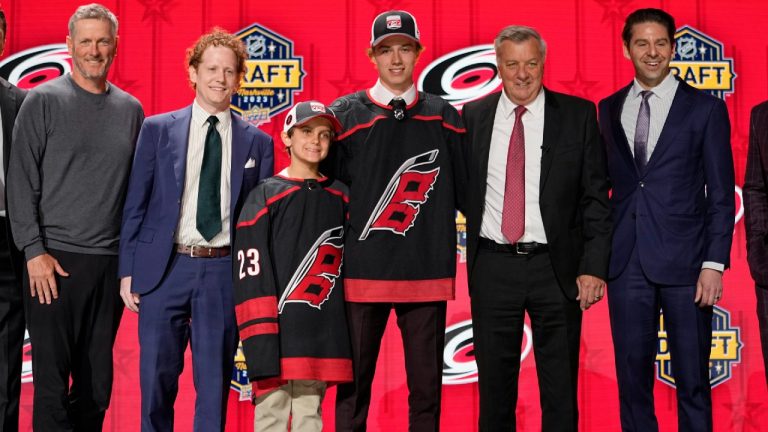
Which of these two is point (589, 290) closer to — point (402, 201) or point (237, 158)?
point (402, 201)

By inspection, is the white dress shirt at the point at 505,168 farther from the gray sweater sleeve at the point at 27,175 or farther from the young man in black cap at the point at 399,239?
the gray sweater sleeve at the point at 27,175

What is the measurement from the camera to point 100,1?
12.6 ft

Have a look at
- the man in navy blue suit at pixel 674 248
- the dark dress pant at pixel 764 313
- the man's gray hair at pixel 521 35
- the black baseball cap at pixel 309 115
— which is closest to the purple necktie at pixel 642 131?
the man in navy blue suit at pixel 674 248

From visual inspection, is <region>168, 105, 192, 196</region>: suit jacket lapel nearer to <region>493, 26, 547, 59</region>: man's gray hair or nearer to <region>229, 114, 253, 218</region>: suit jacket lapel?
<region>229, 114, 253, 218</region>: suit jacket lapel

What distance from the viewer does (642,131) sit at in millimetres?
2752

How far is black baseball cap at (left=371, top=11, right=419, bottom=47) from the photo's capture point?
8.70 ft

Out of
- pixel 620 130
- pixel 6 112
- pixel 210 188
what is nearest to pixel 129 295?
pixel 210 188

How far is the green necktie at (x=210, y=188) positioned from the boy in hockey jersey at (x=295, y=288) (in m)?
0.12

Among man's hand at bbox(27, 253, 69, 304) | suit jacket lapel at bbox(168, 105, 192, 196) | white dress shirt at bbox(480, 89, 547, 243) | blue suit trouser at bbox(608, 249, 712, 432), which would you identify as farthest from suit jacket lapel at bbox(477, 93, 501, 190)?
man's hand at bbox(27, 253, 69, 304)

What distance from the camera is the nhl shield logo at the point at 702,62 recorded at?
390cm

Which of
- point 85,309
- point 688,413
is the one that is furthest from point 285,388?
point 688,413

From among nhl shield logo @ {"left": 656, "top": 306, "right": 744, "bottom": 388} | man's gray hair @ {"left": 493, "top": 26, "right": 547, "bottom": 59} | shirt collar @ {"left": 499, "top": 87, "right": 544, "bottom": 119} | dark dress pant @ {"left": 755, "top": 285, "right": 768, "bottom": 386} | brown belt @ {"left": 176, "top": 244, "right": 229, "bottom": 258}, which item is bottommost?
nhl shield logo @ {"left": 656, "top": 306, "right": 744, "bottom": 388}

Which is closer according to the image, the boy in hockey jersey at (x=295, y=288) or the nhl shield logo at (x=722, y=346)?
the boy in hockey jersey at (x=295, y=288)

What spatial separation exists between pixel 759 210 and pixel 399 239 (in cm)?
121
